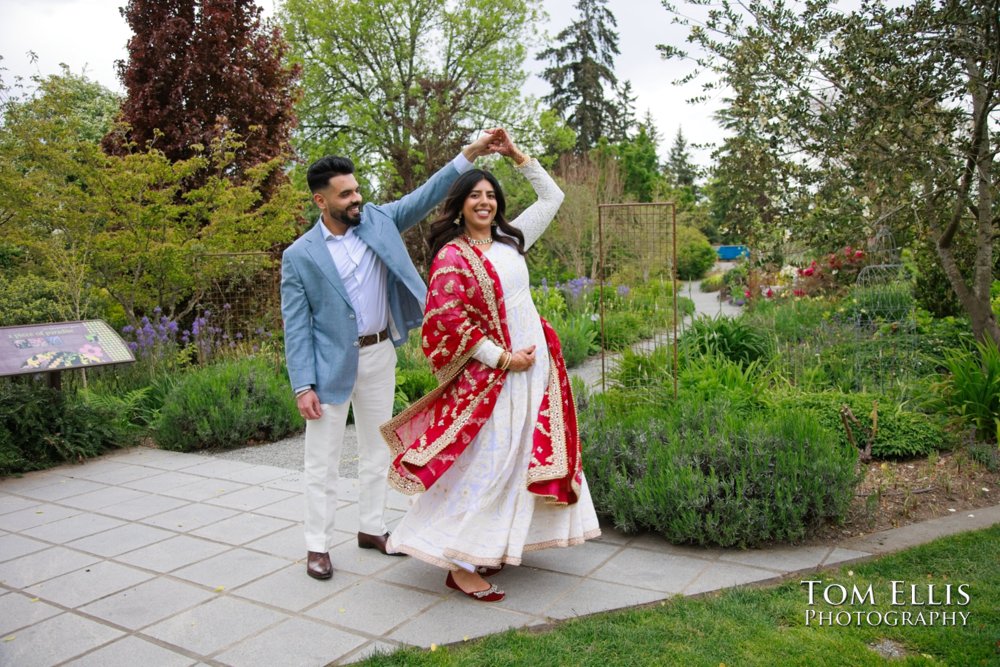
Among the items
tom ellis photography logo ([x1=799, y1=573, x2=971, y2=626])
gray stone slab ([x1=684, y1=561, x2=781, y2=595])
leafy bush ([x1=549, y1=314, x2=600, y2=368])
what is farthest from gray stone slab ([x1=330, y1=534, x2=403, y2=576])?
leafy bush ([x1=549, y1=314, x2=600, y2=368])

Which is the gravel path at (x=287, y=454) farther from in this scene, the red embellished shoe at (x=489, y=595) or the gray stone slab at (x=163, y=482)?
the red embellished shoe at (x=489, y=595)

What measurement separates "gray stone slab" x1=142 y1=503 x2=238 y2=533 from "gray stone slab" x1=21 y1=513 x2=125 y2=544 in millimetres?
218

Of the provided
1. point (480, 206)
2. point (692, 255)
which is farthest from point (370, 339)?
point (692, 255)

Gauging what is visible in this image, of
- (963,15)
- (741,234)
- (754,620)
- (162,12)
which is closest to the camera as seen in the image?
(754,620)

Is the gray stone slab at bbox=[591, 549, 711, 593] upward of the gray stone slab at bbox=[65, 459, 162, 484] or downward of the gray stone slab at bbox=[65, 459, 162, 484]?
downward

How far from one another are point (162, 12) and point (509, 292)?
1100 cm

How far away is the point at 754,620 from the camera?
296 centimetres

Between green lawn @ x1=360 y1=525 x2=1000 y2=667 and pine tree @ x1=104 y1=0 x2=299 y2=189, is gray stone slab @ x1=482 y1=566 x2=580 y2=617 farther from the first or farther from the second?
pine tree @ x1=104 y1=0 x2=299 y2=189

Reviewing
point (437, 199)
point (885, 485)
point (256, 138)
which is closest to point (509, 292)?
point (437, 199)

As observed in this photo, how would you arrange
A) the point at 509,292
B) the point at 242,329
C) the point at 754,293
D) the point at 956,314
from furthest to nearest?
the point at 754,293, the point at 242,329, the point at 956,314, the point at 509,292

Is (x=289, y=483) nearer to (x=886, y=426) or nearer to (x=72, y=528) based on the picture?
(x=72, y=528)

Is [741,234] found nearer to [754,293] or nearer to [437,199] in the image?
[437,199]

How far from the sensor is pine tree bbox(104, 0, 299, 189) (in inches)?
458

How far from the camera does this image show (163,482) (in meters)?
5.44
